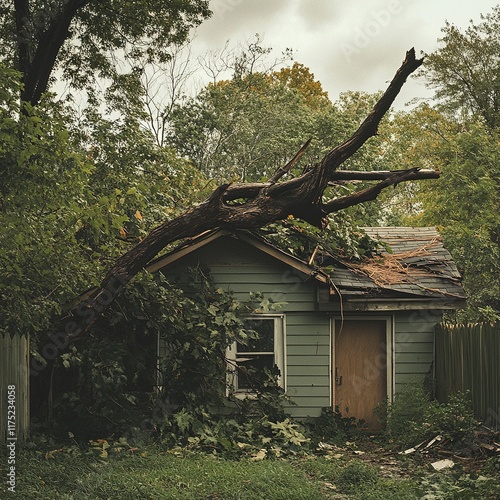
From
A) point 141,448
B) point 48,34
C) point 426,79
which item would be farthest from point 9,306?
point 426,79

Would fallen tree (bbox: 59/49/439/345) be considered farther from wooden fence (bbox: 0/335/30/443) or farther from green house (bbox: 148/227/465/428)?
green house (bbox: 148/227/465/428)

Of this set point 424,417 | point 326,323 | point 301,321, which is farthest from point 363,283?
point 424,417

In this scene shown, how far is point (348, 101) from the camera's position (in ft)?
153

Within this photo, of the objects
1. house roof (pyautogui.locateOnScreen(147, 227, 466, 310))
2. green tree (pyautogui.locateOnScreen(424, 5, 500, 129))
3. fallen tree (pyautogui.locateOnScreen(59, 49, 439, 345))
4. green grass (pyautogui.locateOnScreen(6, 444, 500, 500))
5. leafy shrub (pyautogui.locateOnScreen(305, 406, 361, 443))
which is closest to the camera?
green grass (pyautogui.locateOnScreen(6, 444, 500, 500))

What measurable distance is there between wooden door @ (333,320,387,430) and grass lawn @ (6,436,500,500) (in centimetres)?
319

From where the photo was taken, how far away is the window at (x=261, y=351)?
15359 mm

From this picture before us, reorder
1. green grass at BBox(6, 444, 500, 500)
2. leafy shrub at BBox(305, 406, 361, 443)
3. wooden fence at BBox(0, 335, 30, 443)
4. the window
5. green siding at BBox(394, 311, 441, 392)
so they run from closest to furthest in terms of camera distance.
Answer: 1. green grass at BBox(6, 444, 500, 500)
2. wooden fence at BBox(0, 335, 30, 443)
3. leafy shrub at BBox(305, 406, 361, 443)
4. the window
5. green siding at BBox(394, 311, 441, 392)

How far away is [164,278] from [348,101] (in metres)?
34.1

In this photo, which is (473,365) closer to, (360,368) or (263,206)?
(360,368)

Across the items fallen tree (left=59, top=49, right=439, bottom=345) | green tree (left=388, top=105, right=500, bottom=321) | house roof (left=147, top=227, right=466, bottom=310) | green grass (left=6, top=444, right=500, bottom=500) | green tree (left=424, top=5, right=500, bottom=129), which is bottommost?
green grass (left=6, top=444, right=500, bottom=500)

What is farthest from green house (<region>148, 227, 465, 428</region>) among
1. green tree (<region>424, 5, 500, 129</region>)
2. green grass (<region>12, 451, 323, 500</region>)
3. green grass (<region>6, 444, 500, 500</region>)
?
green tree (<region>424, 5, 500, 129</region>)

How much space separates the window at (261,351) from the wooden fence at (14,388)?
386 centimetres

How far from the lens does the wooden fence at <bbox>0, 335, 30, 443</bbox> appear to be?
40.4 ft

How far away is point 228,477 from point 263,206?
4.11 m
